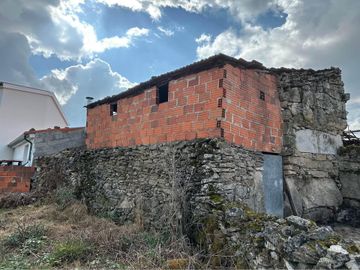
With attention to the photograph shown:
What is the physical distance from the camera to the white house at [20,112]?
51.7 ft

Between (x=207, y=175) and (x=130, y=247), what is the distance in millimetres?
2030

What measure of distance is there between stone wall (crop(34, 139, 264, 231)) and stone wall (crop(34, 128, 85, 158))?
9.60 ft

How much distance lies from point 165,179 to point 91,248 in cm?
220

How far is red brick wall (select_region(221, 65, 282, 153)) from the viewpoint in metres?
5.74

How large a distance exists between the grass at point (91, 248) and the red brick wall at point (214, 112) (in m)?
2.38

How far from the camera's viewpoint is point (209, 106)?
19.0 feet

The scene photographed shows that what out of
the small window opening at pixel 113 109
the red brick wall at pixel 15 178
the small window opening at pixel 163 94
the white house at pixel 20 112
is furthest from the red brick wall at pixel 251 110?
the white house at pixel 20 112

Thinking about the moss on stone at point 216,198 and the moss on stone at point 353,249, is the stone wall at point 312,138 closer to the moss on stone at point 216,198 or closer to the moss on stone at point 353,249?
the moss on stone at point 216,198

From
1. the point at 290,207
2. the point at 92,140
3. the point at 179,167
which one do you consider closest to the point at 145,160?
the point at 179,167

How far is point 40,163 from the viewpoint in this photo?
1040 cm

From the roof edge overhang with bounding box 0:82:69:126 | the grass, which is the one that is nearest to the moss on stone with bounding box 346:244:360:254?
the grass

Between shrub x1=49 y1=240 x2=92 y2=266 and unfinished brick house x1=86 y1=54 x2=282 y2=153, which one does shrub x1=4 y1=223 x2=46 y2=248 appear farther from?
unfinished brick house x1=86 y1=54 x2=282 y2=153

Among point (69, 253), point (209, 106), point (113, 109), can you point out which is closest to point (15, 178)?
point (113, 109)

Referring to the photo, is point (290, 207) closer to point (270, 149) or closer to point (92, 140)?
point (270, 149)
